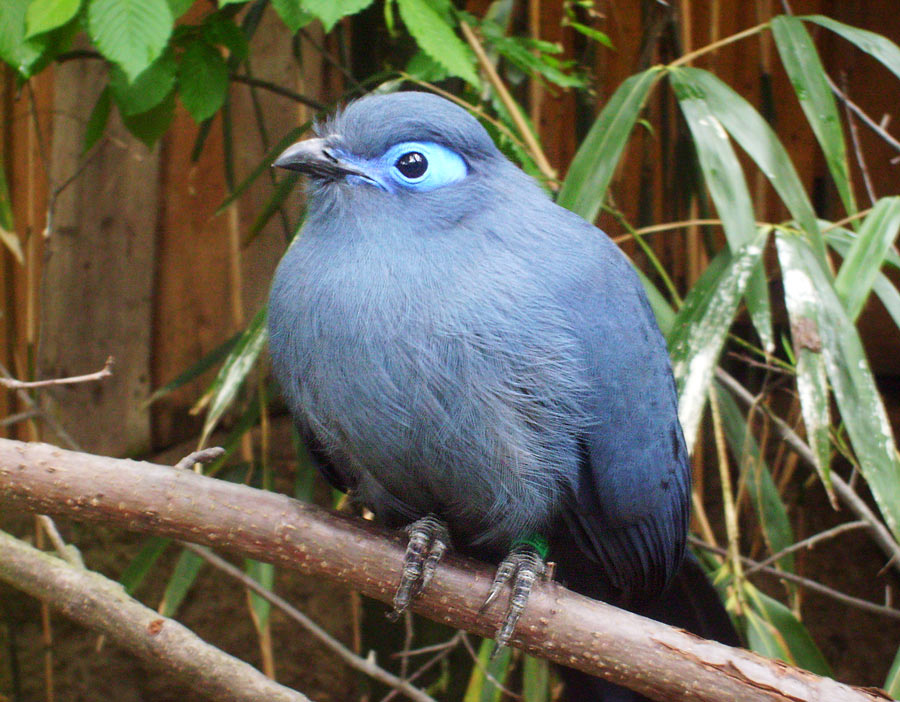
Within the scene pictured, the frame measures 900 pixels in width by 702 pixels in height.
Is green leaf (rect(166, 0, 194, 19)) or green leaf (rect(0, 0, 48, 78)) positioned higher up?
green leaf (rect(166, 0, 194, 19))

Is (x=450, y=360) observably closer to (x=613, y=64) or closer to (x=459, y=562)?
(x=459, y=562)

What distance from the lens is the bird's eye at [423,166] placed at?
1.36 m

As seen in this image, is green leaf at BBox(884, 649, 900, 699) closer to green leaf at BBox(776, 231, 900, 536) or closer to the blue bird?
green leaf at BBox(776, 231, 900, 536)

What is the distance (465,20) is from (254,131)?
1130mm

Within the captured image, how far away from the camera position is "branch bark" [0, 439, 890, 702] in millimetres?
1222

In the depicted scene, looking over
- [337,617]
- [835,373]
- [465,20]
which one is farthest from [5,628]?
[835,373]

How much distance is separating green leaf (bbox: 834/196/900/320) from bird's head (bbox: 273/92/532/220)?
0.80 metres

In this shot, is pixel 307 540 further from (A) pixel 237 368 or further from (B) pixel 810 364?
(B) pixel 810 364

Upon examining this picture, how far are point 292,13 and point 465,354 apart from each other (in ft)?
2.62

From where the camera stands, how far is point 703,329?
171cm

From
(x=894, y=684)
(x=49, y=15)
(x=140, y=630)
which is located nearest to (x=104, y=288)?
(x=49, y=15)

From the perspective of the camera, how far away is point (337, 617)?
3158 millimetres

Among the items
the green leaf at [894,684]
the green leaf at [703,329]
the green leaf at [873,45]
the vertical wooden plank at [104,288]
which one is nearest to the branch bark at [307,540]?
the green leaf at [703,329]

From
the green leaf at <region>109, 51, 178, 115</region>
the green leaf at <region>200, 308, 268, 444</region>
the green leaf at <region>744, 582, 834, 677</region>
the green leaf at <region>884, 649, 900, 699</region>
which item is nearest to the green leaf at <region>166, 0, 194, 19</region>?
the green leaf at <region>109, 51, 178, 115</region>
